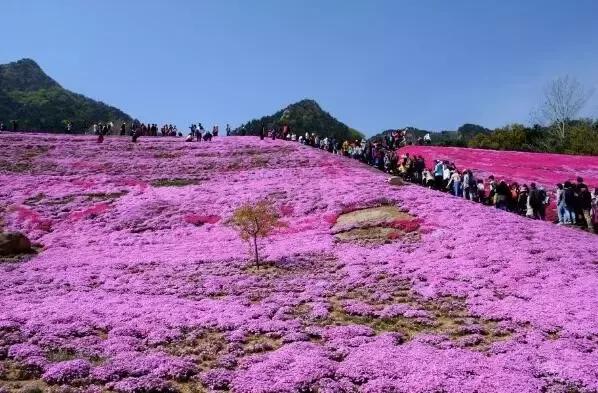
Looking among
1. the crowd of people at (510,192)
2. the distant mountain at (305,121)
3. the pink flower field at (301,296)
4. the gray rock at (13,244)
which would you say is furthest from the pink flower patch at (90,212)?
the distant mountain at (305,121)

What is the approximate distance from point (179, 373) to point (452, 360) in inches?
246

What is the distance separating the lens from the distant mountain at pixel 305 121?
113750 mm

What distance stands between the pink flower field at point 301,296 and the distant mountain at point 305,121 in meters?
76.6

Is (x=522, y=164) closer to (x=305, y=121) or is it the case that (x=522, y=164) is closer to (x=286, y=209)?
(x=286, y=209)

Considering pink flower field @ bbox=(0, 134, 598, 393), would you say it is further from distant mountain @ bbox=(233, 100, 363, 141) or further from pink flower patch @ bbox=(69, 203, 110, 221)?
distant mountain @ bbox=(233, 100, 363, 141)

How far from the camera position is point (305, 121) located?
387 ft

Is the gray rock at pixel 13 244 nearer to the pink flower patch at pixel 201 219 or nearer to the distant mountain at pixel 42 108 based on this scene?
the pink flower patch at pixel 201 219

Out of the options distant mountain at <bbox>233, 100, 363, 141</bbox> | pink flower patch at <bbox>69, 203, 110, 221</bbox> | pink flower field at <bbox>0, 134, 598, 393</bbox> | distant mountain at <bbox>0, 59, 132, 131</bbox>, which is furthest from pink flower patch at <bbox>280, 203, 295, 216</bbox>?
distant mountain at <bbox>233, 100, 363, 141</bbox>

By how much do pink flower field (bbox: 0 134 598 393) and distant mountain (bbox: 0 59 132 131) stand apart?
71.6 m

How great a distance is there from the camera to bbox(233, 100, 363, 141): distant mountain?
373ft

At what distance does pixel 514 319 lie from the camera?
15609 mm

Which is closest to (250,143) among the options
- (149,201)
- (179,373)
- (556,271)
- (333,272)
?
(149,201)

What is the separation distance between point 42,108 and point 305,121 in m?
55.5

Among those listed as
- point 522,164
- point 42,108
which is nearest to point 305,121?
point 42,108
